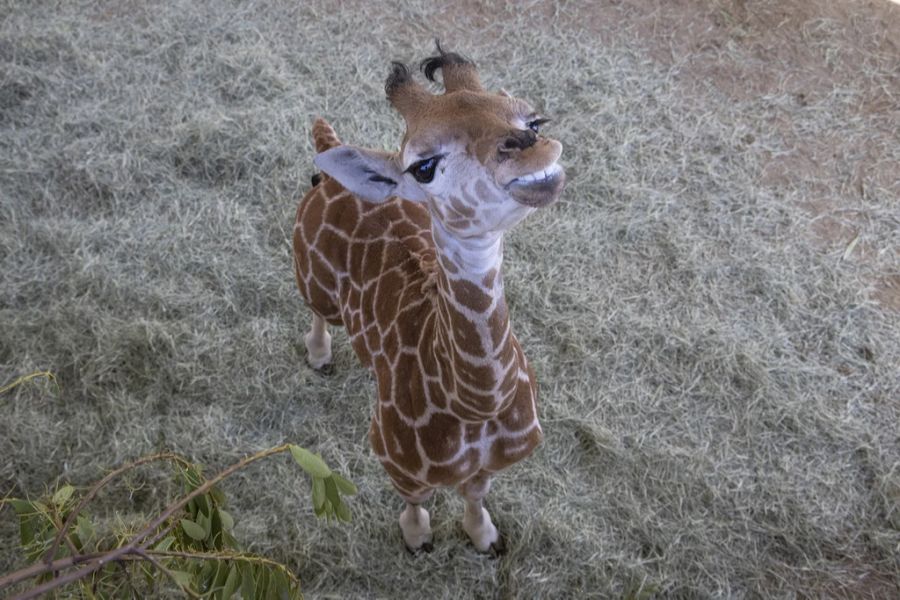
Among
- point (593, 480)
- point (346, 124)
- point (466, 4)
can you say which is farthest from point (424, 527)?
point (466, 4)

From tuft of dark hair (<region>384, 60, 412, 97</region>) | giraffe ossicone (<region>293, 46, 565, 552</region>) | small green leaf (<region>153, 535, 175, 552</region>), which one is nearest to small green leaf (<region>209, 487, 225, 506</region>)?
small green leaf (<region>153, 535, 175, 552</region>)

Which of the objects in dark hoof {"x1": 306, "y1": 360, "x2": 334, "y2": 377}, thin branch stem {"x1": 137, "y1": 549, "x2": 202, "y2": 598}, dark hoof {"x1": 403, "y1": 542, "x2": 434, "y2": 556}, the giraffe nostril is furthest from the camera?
dark hoof {"x1": 306, "y1": 360, "x2": 334, "y2": 377}

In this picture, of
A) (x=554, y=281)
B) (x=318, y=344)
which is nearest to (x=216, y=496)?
(x=318, y=344)

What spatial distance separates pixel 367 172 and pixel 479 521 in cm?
128

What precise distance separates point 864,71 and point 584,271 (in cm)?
206

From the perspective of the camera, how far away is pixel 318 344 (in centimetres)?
298

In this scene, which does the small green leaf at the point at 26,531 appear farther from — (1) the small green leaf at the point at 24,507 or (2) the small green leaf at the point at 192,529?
(2) the small green leaf at the point at 192,529

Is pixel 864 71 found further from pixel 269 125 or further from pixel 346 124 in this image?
pixel 269 125

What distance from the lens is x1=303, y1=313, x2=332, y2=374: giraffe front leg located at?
2.93 m

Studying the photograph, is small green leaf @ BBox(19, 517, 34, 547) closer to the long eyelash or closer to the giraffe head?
the giraffe head

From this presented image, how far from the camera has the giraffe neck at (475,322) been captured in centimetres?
169

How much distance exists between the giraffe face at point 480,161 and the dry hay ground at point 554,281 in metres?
1.41

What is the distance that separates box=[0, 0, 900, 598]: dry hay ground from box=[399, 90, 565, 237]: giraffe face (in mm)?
1409

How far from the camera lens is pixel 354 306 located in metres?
2.30
